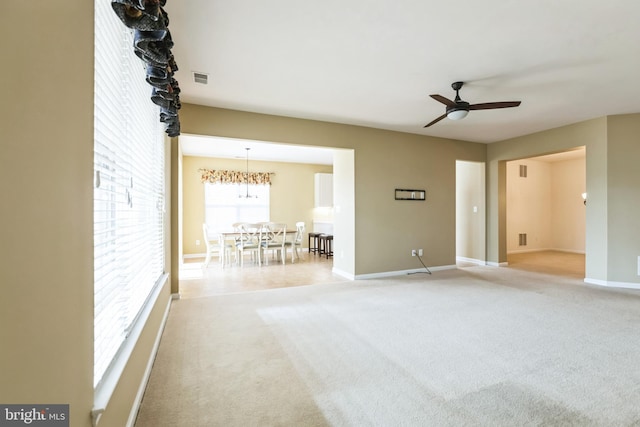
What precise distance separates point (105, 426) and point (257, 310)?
2.41 metres

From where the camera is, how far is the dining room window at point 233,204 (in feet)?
26.6

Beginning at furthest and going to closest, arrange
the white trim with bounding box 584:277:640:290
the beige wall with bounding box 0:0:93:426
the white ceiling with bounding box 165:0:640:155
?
the white trim with bounding box 584:277:640:290 → the white ceiling with bounding box 165:0:640:155 → the beige wall with bounding box 0:0:93:426

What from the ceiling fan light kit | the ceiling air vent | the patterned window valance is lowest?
the patterned window valance

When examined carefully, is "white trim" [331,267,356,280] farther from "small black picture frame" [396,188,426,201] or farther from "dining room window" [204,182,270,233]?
"dining room window" [204,182,270,233]

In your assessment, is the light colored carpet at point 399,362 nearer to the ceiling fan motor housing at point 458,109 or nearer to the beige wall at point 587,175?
the beige wall at point 587,175

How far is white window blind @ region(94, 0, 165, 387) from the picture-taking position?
50.7 inches

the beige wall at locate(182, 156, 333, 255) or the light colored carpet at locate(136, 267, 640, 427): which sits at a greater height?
the beige wall at locate(182, 156, 333, 255)

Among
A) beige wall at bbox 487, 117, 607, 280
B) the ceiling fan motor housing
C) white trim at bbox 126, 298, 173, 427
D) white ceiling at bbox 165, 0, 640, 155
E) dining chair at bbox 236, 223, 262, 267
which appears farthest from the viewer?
dining chair at bbox 236, 223, 262, 267

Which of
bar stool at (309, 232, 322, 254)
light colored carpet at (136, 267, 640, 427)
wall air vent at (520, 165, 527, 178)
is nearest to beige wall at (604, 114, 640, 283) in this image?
light colored carpet at (136, 267, 640, 427)

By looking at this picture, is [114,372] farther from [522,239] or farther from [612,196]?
[522,239]

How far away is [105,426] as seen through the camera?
1196mm

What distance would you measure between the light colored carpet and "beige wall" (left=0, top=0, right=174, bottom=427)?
101 cm

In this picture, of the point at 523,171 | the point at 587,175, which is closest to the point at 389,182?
the point at 587,175

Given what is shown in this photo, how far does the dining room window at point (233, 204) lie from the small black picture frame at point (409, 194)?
4344 millimetres
